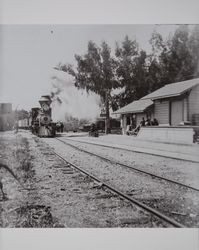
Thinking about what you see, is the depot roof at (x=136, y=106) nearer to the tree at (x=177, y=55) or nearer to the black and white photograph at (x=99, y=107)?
the black and white photograph at (x=99, y=107)

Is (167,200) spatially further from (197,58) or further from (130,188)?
(197,58)

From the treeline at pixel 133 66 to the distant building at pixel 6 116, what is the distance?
665 millimetres

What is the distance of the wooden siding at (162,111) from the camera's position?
3.87 m

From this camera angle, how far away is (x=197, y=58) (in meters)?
3.73

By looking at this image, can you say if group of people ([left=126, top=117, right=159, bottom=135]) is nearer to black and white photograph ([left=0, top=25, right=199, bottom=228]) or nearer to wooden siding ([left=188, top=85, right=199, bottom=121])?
black and white photograph ([left=0, top=25, right=199, bottom=228])

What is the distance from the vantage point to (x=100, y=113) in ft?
13.1

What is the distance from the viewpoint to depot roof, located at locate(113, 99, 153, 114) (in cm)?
386

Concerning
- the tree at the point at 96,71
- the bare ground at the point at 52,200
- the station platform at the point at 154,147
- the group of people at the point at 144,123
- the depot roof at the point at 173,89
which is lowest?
the bare ground at the point at 52,200

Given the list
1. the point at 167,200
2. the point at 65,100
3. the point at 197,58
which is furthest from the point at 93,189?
the point at 197,58

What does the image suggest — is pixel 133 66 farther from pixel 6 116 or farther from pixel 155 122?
pixel 6 116

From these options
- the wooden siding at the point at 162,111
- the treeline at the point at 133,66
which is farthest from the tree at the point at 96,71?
the wooden siding at the point at 162,111

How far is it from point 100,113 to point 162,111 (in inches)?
27.1

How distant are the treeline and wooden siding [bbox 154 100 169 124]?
0.19 metres

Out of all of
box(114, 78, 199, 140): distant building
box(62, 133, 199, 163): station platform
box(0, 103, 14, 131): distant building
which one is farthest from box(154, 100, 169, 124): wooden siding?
box(0, 103, 14, 131): distant building
